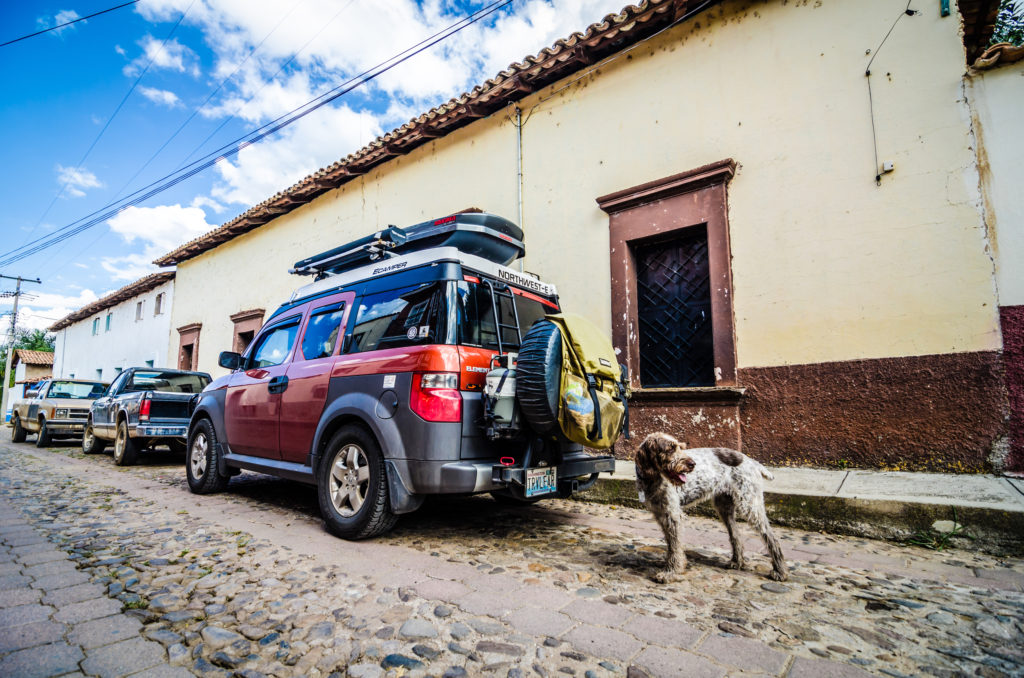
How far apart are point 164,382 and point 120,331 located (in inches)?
621

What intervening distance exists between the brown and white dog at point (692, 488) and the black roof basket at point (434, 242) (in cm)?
256

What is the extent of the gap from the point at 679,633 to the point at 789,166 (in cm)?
534

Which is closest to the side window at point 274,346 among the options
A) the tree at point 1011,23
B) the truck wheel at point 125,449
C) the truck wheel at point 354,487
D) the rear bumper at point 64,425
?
the truck wheel at point 354,487

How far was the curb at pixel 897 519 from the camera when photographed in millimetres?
3375

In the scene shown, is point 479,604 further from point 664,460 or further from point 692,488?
point 692,488

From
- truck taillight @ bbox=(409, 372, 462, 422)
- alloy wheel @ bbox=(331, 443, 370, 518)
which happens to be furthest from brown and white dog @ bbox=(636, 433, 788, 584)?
alloy wheel @ bbox=(331, 443, 370, 518)

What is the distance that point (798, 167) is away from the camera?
5.64m

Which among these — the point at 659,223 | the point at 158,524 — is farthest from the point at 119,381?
the point at 659,223

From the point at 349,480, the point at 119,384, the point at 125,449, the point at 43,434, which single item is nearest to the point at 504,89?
the point at 349,480

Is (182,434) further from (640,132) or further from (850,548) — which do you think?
(850,548)

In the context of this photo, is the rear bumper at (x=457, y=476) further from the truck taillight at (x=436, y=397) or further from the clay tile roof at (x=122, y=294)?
the clay tile roof at (x=122, y=294)

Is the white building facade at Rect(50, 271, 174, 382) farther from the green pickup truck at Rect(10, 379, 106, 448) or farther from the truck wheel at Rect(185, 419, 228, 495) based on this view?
the truck wheel at Rect(185, 419, 228, 495)

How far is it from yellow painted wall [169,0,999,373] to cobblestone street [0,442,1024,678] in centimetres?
242

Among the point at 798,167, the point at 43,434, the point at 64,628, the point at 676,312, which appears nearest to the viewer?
the point at 64,628
